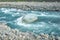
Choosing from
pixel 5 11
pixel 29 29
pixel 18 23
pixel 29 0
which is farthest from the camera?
pixel 29 0

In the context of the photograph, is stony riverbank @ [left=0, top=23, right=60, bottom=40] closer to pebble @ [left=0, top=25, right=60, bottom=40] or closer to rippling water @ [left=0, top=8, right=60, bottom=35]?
pebble @ [left=0, top=25, right=60, bottom=40]

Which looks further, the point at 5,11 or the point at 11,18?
the point at 5,11

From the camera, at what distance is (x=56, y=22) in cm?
402

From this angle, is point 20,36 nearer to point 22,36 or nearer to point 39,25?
point 22,36

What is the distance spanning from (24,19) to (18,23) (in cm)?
14

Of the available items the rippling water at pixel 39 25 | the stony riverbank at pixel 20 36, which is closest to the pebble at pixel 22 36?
the stony riverbank at pixel 20 36

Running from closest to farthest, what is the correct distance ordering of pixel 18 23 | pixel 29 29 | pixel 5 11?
1. pixel 29 29
2. pixel 18 23
3. pixel 5 11

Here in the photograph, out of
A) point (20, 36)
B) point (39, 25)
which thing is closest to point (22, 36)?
point (20, 36)

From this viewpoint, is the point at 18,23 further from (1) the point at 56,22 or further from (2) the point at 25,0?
(2) the point at 25,0

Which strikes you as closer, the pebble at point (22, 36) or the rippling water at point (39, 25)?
the pebble at point (22, 36)

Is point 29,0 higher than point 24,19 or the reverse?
the reverse

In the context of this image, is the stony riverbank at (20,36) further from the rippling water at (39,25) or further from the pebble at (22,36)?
→ the rippling water at (39,25)

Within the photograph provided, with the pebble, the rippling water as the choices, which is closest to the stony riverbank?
the pebble

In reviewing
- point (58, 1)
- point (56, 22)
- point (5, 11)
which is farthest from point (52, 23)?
point (58, 1)
